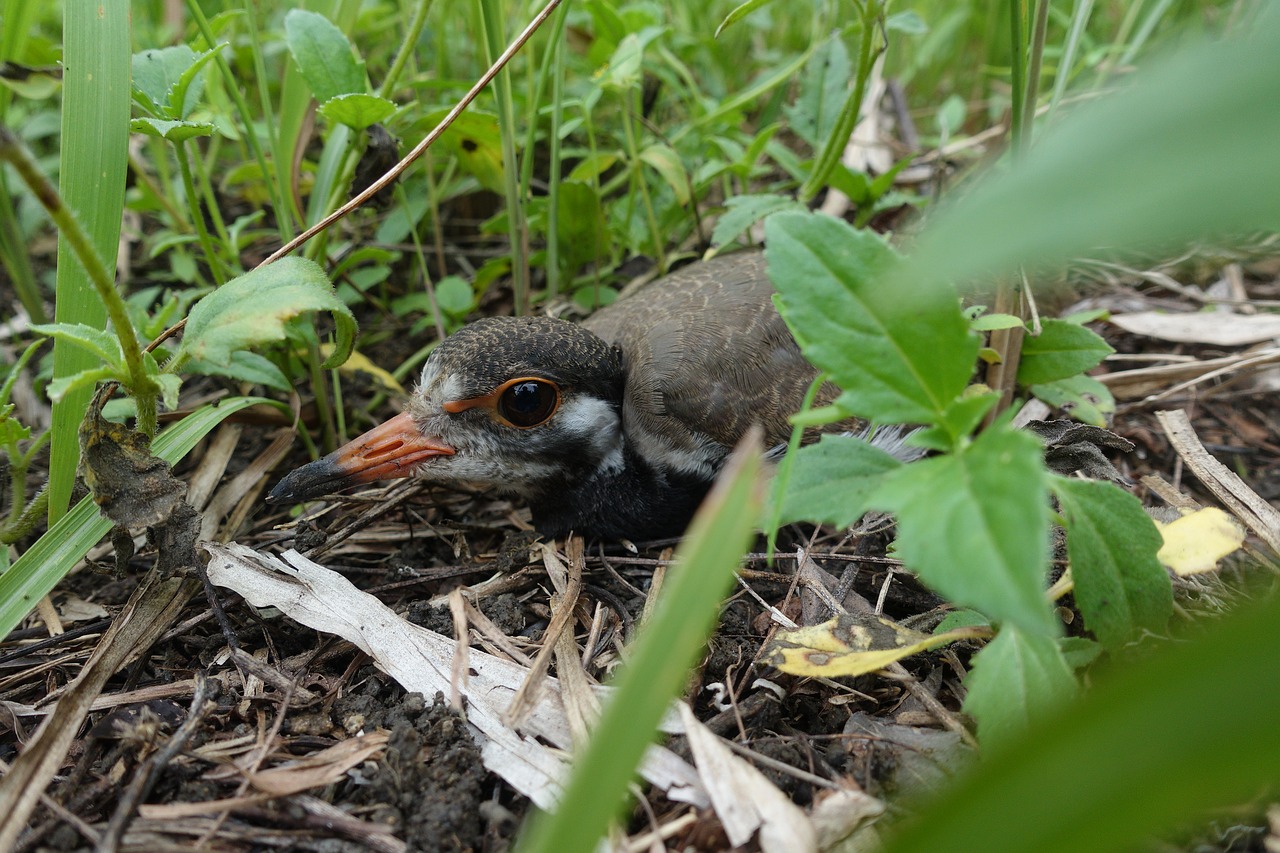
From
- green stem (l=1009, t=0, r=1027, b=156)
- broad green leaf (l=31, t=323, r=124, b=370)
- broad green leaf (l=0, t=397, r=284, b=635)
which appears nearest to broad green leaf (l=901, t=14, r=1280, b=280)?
green stem (l=1009, t=0, r=1027, b=156)

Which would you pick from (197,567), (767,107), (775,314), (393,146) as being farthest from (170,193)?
(767,107)

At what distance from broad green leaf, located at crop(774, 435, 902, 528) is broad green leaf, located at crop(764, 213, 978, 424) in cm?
7

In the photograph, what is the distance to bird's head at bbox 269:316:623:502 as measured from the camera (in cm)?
264

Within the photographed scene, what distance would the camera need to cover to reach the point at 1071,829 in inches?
35.9

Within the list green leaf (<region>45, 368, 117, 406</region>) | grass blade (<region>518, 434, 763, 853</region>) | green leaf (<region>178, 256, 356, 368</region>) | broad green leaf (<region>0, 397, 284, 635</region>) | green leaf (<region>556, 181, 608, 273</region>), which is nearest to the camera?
grass blade (<region>518, 434, 763, 853</region>)

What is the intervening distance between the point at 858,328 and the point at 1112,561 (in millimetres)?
615

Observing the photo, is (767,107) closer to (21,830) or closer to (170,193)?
(170,193)

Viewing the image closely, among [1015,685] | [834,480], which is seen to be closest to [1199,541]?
[1015,685]

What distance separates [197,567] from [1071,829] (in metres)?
2.01

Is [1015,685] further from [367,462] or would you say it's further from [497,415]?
[367,462]

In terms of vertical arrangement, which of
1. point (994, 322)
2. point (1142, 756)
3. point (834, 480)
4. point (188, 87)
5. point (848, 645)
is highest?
point (188, 87)

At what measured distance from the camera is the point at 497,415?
2.73m

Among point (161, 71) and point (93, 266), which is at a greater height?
point (161, 71)

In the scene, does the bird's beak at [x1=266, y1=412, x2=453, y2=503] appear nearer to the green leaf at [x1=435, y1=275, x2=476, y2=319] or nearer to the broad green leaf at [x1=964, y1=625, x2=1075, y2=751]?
the green leaf at [x1=435, y1=275, x2=476, y2=319]
